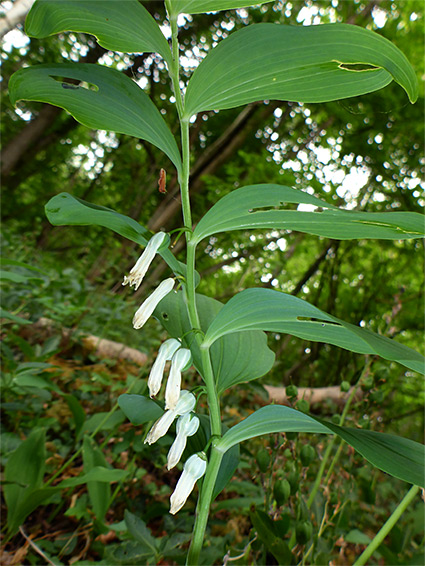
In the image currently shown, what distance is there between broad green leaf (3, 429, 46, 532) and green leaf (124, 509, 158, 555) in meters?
0.27

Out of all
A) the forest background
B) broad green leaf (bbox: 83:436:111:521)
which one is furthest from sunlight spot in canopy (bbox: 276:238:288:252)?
broad green leaf (bbox: 83:436:111:521)

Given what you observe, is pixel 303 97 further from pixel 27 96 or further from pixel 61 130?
pixel 61 130

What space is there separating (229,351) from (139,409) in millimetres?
152

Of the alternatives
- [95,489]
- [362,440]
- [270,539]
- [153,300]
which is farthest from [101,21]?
[95,489]

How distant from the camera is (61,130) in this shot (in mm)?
5613

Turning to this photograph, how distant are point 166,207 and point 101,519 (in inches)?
146

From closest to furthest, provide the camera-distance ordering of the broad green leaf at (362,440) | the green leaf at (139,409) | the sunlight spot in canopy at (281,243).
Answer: the broad green leaf at (362,440) < the green leaf at (139,409) < the sunlight spot in canopy at (281,243)

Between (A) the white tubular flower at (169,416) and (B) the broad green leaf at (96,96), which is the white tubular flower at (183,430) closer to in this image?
(A) the white tubular flower at (169,416)

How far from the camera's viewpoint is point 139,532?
0.73 meters

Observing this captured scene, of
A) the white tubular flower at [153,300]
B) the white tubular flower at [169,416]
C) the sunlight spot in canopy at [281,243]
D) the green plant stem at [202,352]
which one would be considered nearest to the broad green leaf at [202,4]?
the green plant stem at [202,352]

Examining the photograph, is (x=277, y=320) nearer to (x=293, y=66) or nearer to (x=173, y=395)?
(x=173, y=395)

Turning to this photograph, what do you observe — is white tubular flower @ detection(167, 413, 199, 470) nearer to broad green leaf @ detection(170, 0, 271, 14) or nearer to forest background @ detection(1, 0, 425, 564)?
broad green leaf @ detection(170, 0, 271, 14)

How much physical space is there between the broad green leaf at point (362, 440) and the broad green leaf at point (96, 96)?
36 cm

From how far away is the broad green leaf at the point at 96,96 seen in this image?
1.55ft
